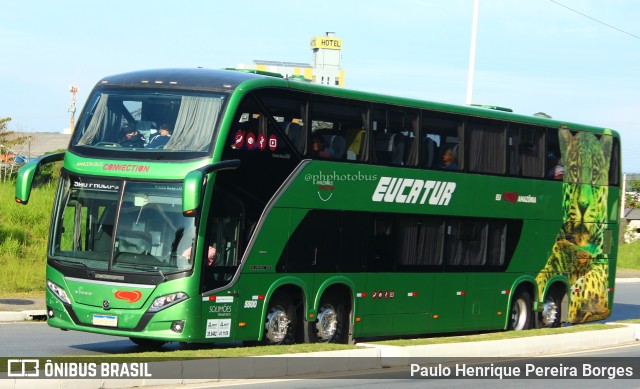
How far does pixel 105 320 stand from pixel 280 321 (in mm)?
2846

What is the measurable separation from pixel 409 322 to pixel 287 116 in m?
4.77

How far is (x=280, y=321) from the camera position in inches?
626

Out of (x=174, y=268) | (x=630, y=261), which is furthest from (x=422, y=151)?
(x=630, y=261)

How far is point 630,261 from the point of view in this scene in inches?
2132

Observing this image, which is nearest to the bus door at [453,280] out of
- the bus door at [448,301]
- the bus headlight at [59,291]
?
the bus door at [448,301]

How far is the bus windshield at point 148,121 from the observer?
14625mm

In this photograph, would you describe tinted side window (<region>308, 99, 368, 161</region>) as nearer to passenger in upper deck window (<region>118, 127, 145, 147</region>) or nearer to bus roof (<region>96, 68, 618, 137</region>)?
bus roof (<region>96, 68, 618, 137</region>)

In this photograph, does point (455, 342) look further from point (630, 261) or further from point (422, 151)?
point (630, 261)

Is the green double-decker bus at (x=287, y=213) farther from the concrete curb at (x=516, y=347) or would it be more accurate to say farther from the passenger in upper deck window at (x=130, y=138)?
the concrete curb at (x=516, y=347)

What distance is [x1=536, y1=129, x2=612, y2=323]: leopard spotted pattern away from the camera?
73.5 ft

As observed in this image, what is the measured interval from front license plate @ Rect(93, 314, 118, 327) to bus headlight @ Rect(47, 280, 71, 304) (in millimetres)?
552

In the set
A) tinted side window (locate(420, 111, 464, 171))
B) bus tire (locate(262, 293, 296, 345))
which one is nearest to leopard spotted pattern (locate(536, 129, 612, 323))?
tinted side window (locate(420, 111, 464, 171))

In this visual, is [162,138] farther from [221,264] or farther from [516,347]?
[516,347]

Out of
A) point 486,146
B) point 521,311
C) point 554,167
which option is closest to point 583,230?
point 554,167
